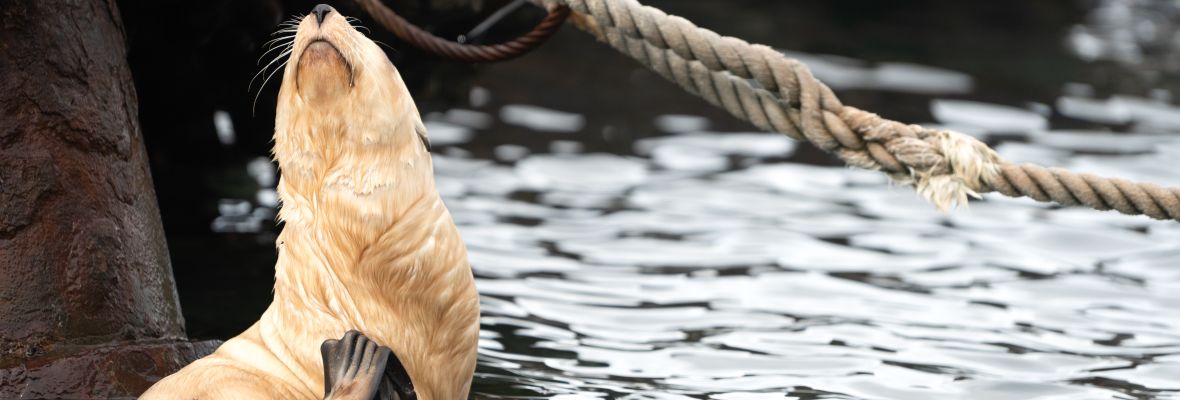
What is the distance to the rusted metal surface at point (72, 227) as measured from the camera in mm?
3344

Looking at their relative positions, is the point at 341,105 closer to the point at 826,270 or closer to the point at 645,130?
the point at 826,270

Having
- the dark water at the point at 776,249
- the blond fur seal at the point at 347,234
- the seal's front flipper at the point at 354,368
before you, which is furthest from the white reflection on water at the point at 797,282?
the seal's front flipper at the point at 354,368

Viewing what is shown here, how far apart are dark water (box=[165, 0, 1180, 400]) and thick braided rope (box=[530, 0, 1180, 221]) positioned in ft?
2.59

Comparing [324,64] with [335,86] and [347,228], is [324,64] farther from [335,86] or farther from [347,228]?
[347,228]

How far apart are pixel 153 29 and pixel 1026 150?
190 inches

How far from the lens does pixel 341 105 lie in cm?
289

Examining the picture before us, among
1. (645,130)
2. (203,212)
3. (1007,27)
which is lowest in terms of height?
(203,212)

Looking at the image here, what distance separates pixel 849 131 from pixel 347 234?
1396mm

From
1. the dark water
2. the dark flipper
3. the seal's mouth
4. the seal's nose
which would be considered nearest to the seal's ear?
the seal's mouth

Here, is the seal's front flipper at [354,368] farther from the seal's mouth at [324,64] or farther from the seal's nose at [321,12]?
the seal's nose at [321,12]

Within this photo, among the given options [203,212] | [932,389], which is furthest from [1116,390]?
[203,212]

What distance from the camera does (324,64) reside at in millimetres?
2891

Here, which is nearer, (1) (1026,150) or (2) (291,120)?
(2) (291,120)

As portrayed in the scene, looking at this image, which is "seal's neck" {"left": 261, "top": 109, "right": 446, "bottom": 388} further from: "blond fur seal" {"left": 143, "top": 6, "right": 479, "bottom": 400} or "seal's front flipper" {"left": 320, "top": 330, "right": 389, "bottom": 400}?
"seal's front flipper" {"left": 320, "top": 330, "right": 389, "bottom": 400}
